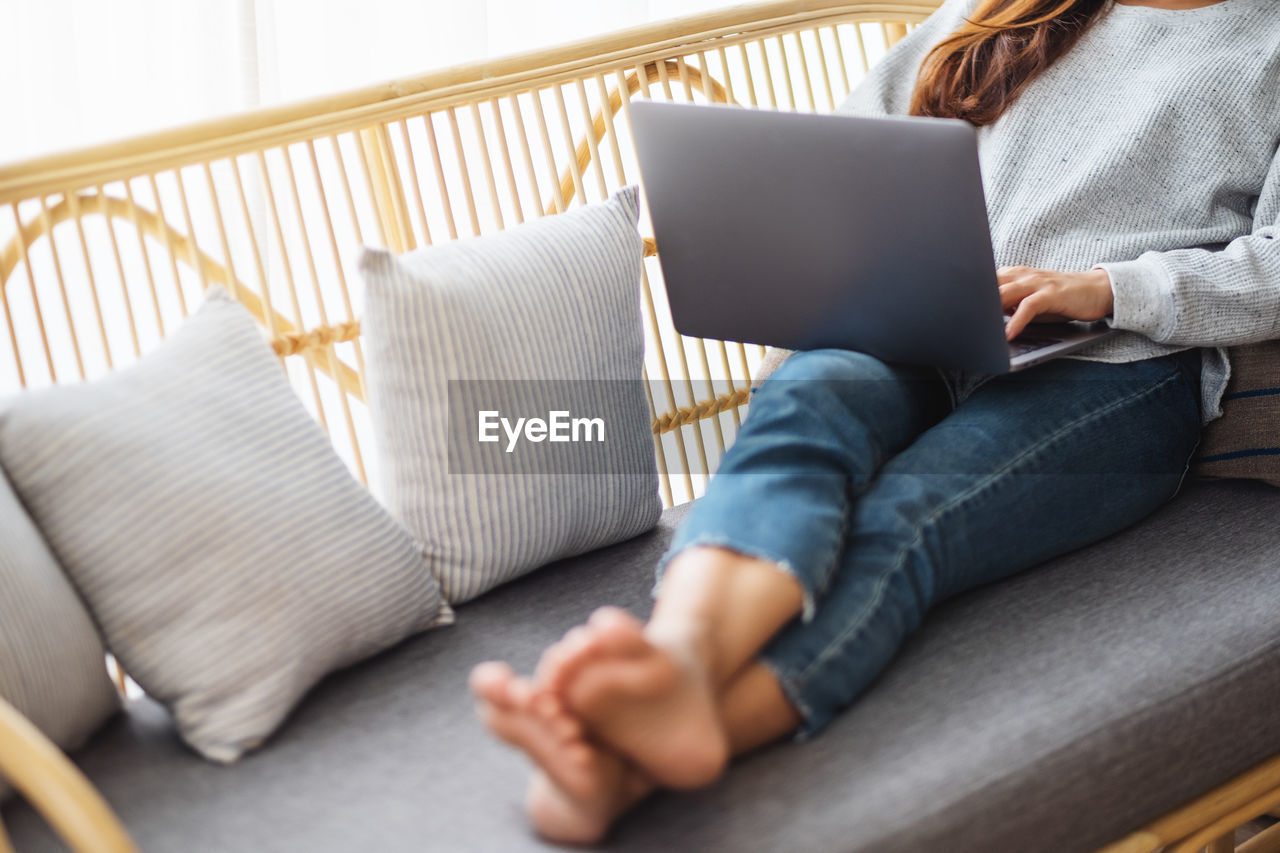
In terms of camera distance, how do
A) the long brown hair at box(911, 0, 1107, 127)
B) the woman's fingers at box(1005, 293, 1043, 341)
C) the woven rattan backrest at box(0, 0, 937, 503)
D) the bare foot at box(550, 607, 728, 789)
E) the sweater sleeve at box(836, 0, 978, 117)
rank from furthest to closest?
1. the sweater sleeve at box(836, 0, 978, 117)
2. the long brown hair at box(911, 0, 1107, 127)
3. the woven rattan backrest at box(0, 0, 937, 503)
4. the woman's fingers at box(1005, 293, 1043, 341)
5. the bare foot at box(550, 607, 728, 789)

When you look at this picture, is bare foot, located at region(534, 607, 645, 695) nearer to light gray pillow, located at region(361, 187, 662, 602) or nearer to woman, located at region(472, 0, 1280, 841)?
woman, located at region(472, 0, 1280, 841)

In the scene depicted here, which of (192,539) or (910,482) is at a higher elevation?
(192,539)

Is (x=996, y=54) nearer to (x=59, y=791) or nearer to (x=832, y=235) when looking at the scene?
(x=832, y=235)

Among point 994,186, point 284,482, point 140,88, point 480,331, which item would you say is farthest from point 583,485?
point 140,88

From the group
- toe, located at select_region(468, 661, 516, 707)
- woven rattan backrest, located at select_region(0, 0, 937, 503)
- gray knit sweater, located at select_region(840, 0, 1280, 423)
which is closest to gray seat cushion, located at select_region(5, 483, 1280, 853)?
toe, located at select_region(468, 661, 516, 707)

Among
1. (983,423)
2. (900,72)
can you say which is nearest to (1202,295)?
(983,423)

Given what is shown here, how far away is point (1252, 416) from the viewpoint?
124 centimetres

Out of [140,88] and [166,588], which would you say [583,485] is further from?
[140,88]

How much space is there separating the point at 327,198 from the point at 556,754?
1055 mm

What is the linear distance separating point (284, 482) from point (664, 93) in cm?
77

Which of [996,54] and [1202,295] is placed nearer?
[1202,295]

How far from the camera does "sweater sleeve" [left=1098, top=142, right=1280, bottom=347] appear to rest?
1.16m

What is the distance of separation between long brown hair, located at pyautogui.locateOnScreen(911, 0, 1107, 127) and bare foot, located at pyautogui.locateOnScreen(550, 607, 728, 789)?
0.90 metres

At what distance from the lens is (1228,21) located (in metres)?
1.35
